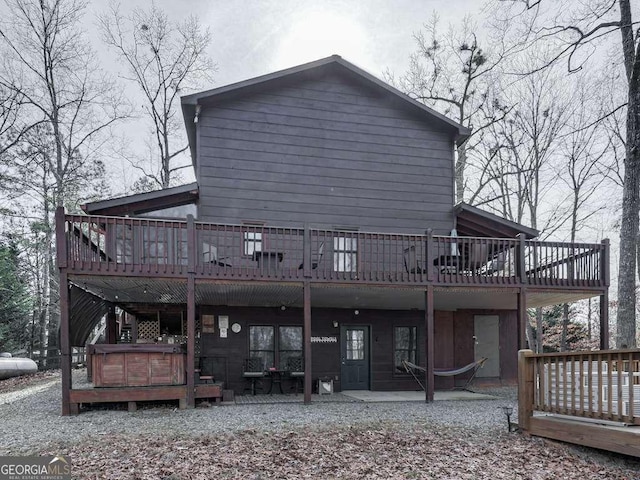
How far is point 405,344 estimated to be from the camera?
13.0m

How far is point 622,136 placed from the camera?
19.2 m

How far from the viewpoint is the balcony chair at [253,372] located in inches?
459

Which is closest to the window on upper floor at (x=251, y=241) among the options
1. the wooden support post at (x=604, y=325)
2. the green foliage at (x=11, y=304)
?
the wooden support post at (x=604, y=325)

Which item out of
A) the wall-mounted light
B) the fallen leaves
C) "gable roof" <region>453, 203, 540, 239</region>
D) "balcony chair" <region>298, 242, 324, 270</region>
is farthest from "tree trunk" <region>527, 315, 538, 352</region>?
the fallen leaves

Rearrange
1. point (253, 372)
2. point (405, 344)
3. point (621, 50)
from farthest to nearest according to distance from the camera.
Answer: point (405, 344)
point (253, 372)
point (621, 50)

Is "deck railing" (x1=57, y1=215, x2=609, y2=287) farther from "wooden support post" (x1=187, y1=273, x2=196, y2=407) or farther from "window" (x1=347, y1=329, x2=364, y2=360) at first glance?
"window" (x1=347, y1=329, x2=364, y2=360)

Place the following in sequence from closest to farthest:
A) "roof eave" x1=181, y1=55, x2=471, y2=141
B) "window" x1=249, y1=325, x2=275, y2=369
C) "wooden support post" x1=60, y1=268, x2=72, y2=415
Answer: "wooden support post" x1=60, y1=268, x2=72, y2=415 → "roof eave" x1=181, y1=55, x2=471, y2=141 → "window" x1=249, y1=325, x2=275, y2=369

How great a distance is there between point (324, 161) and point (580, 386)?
800 centimetres

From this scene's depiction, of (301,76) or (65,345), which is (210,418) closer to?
(65,345)

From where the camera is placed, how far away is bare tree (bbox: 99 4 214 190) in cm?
2220

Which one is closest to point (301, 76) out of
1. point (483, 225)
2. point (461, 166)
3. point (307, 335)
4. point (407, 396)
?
point (483, 225)

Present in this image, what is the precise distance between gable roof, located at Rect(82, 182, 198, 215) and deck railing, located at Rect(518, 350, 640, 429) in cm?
777

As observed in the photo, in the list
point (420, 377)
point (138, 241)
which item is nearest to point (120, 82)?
point (138, 241)

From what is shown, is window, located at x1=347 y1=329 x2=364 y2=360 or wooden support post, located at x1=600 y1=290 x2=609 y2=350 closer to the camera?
wooden support post, located at x1=600 y1=290 x2=609 y2=350
